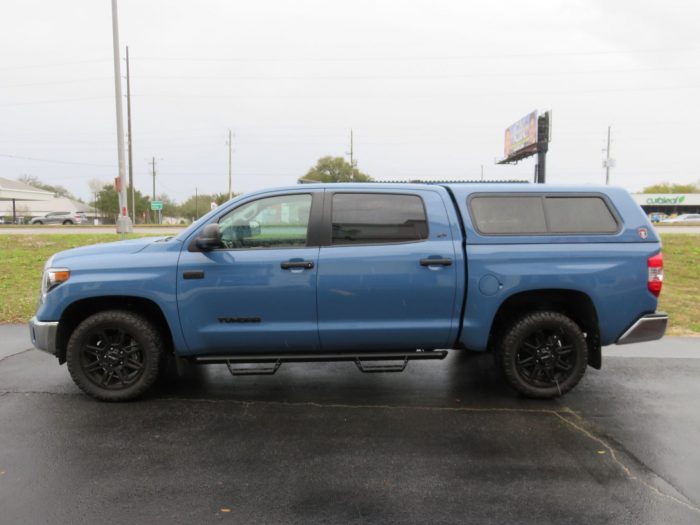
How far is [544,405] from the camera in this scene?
14.9 feet

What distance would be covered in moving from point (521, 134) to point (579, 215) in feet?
129

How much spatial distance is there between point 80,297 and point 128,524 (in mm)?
2203

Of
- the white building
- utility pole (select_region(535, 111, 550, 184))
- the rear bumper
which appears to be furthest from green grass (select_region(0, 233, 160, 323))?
the white building

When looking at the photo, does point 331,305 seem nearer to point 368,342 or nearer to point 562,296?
point 368,342

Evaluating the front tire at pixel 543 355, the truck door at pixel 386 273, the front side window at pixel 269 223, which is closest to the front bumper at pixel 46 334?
the front side window at pixel 269 223

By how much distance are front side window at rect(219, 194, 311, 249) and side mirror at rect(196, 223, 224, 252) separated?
17 centimetres

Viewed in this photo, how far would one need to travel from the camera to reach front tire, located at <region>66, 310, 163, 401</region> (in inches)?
174

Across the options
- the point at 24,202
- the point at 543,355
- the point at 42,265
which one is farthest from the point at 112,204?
the point at 543,355

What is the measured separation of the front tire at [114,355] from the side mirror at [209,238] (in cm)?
87

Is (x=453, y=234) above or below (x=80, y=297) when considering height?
above

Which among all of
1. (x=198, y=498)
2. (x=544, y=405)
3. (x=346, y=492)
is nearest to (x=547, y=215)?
(x=544, y=405)

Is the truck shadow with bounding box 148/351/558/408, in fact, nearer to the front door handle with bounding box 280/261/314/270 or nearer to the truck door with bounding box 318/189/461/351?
the truck door with bounding box 318/189/461/351

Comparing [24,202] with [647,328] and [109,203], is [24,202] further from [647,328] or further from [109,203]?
[647,328]

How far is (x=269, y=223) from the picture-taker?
14.8 ft
